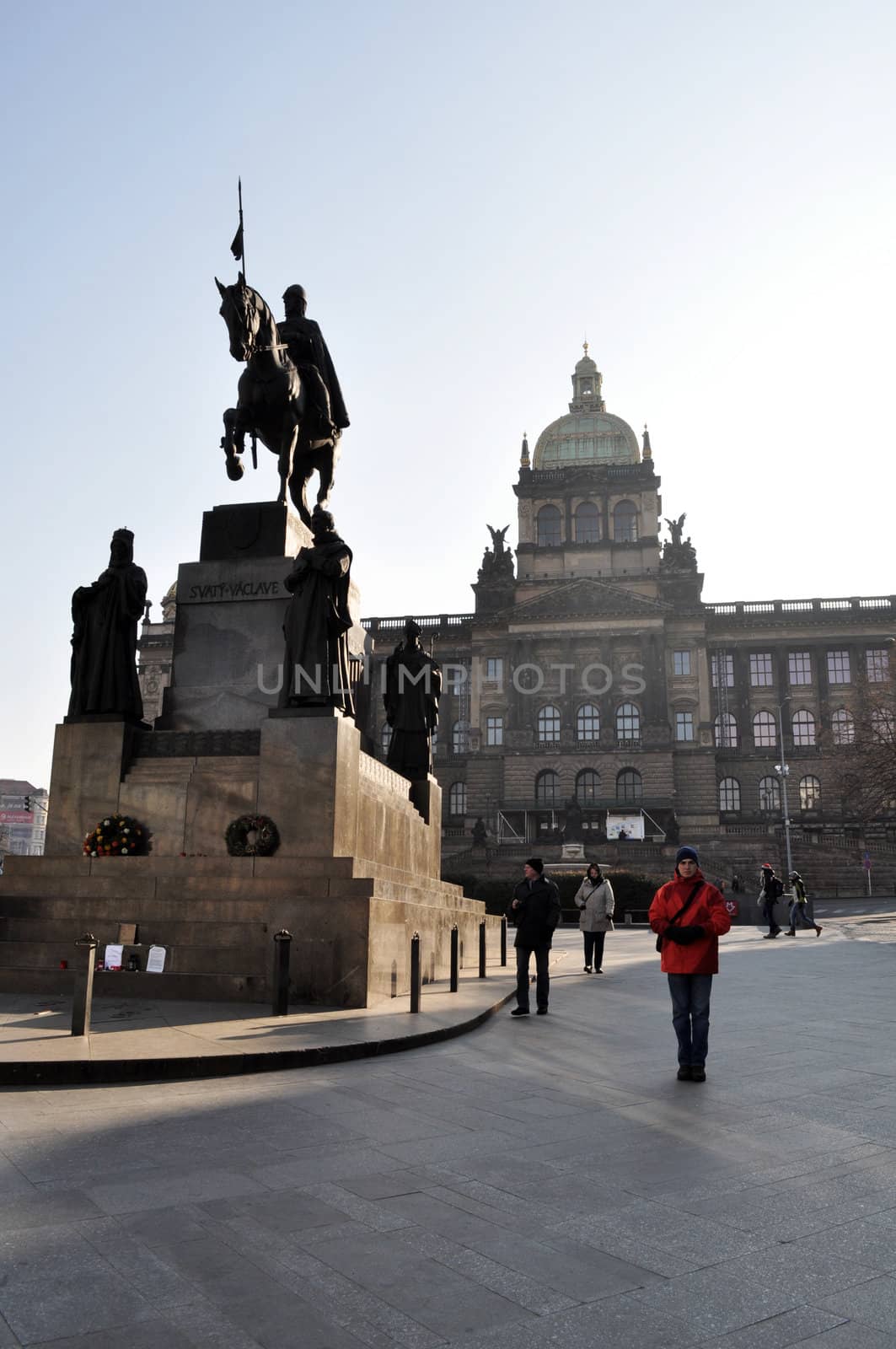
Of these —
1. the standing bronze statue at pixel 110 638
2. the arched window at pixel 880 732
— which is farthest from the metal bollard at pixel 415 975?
the arched window at pixel 880 732

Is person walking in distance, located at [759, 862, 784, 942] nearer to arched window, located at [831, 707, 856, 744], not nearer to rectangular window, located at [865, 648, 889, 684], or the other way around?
arched window, located at [831, 707, 856, 744]

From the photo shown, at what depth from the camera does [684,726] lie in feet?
242

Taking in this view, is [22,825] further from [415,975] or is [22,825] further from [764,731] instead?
[415,975]

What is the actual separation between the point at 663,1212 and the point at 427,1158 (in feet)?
4.56

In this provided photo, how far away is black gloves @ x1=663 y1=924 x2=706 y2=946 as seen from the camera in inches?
334

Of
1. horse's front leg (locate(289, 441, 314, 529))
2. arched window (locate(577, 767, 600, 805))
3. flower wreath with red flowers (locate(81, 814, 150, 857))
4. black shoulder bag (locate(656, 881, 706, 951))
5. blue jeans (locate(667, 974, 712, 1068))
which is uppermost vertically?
arched window (locate(577, 767, 600, 805))

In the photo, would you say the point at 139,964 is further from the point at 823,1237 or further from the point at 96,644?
the point at 823,1237

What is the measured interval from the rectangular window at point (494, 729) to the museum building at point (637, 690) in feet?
0.28

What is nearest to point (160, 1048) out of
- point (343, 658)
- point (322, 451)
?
point (343, 658)

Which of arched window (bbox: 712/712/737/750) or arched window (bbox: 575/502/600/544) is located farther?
arched window (bbox: 575/502/600/544)

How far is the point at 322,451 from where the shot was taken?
16453 mm

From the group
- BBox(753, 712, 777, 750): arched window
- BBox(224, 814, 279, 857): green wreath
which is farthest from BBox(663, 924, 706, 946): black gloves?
BBox(753, 712, 777, 750): arched window

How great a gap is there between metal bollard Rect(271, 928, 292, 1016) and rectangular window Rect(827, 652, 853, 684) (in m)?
71.7

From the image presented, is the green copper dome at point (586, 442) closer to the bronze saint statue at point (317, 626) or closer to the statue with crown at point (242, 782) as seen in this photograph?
the statue with crown at point (242, 782)
